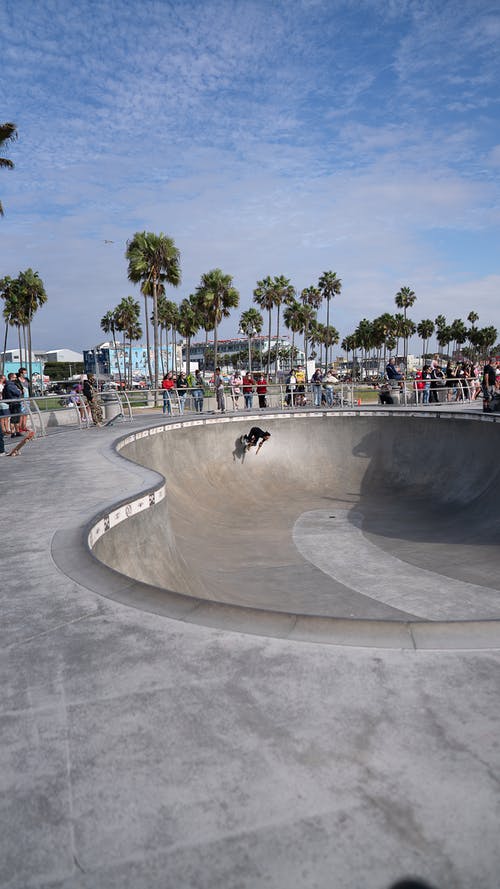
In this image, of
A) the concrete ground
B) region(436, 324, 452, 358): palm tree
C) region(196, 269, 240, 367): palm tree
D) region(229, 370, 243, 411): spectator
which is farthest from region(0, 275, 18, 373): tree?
region(436, 324, 452, 358): palm tree

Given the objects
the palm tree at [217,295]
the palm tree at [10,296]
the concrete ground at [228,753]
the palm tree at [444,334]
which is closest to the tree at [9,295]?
the palm tree at [10,296]

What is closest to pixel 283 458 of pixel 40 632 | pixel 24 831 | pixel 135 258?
pixel 40 632

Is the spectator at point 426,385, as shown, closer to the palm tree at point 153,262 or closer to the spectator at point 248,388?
the spectator at point 248,388

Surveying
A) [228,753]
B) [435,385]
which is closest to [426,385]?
[435,385]

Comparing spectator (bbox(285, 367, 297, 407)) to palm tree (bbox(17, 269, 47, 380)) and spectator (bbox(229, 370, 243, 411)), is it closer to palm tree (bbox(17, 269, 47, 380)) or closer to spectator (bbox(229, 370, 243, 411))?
spectator (bbox(229, 370, 243, 411))

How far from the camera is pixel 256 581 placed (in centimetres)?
1006

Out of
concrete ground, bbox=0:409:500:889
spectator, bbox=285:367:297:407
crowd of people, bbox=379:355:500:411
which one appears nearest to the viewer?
concrete ground, bbox=0:409:500:889

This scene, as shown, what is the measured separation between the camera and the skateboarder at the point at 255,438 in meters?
19.4

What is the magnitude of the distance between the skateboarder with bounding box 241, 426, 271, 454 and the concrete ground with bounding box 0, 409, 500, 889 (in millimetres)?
15093

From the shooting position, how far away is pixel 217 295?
56844 millimetres

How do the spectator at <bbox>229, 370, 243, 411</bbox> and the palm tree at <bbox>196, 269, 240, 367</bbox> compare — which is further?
the palm tree at <bbox>196, 269, 240, 367</bbox>

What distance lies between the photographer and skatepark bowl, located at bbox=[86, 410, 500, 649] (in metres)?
3.99

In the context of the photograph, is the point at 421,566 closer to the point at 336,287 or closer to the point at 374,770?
the point at 374,770

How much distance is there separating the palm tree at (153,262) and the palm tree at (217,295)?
11144 millimetres
